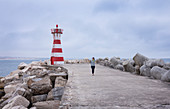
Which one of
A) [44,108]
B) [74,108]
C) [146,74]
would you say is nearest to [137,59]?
[146,74]

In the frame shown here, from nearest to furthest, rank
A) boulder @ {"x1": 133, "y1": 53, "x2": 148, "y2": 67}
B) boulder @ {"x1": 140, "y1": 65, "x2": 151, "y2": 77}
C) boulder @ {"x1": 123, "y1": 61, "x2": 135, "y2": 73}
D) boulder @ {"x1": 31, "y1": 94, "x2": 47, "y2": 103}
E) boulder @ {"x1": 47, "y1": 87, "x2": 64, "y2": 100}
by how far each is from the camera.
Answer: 1. boulder @ {"x1": 47, "y1": 87, "x2": 64, "y2": 100}
2. boulder @ {"x1": 31, "y1": 94, "x2": 47, "y2": 103}
3. boulder @ {"x1": 140, "y1": 65, "x2": 151, "y2": 77}
4. boulder @ {"x1": 133, "y1": 53, "x2": 148, "y2": 67}
5. boulder @ {"x1": 123, "y1": 61, "x2": 135, "y2": 73}

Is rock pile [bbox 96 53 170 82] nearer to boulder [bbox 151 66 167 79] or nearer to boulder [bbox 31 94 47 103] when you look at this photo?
boulder [bbox 151 66 167 79]

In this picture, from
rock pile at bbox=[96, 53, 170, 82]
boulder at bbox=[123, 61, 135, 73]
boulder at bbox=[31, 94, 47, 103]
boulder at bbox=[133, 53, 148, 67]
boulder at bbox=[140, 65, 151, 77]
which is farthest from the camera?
boulder at bbox=[123, 61, 135, 73]

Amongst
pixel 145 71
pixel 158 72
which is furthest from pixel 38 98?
pixel 145 71

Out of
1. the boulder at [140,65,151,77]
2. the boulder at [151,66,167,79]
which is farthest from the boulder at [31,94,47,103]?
the boulder at [140,65,151,77]

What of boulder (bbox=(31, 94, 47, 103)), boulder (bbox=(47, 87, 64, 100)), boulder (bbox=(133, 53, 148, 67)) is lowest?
boulder (bbox=(31, 94, 47, 103))

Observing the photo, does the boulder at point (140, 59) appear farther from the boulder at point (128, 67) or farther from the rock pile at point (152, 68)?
the boulder at point (128, 67)

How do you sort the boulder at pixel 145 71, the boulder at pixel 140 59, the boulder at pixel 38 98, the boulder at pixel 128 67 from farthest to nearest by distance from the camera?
the boulder at pixel 128 67, the boulder at pixel 140 59, the boulder at pixel 145 71, the boulder at pixel 38 98

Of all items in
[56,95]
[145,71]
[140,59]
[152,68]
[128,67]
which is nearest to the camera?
[56,95]

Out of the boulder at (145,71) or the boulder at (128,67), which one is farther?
the boulder at (128,67)

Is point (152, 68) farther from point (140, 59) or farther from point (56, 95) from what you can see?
point (56, 95)

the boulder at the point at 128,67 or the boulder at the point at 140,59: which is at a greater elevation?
the boulder at the point at 140,59

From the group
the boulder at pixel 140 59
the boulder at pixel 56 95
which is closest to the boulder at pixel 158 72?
the boulder at pixel 140 59

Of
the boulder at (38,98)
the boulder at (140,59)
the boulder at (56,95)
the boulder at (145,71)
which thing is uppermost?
the boulder at (140,59)
